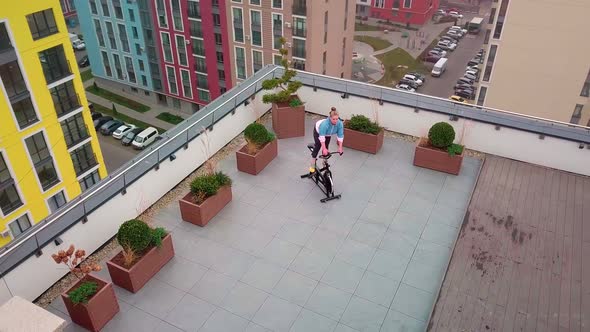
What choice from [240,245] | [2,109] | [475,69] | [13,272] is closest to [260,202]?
[240,245]

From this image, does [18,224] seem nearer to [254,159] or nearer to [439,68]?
[254,159]

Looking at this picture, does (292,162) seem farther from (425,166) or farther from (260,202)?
(425,166)

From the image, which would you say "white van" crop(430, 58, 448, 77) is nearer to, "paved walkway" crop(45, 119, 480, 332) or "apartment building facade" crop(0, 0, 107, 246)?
"apartment building facade" crop(0, 0, 107, 246)

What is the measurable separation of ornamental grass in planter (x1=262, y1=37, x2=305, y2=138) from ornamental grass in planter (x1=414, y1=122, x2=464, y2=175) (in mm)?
4162

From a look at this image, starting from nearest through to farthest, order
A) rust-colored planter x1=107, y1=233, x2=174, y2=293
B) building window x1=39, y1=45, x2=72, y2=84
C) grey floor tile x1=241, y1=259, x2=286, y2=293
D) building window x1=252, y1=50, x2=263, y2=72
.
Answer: rust-colored planter x1=107, y1=233, x2=174, y2=293 → grey floor tile x1=241, y1=259, x2=286, y2=293 → building window x1=39, y1=45, x2=72, y2=84 → building window x1=252, y1=50, x2=263, y2=72

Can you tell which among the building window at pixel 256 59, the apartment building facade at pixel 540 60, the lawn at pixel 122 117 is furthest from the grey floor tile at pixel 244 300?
the lawn at pixel 122 117

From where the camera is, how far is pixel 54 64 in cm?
2514

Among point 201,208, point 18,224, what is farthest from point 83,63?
point 201,208

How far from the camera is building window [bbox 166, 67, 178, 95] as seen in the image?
1945 inches

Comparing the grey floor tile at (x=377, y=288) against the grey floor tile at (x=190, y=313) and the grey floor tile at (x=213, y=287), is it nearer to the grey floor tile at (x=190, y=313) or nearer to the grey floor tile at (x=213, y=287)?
the grey floor tile at (x=213, y=287)

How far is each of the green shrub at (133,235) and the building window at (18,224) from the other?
1855 cm

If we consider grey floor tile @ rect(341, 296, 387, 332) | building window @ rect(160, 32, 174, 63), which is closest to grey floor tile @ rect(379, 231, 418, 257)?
grey floor tile @ rect(341, 296, 387, 332)

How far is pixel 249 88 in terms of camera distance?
16719 millimetres

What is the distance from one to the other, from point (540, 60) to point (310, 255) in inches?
1067
